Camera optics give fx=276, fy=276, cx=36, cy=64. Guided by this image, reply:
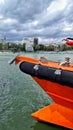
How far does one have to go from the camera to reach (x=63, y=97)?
834 cm

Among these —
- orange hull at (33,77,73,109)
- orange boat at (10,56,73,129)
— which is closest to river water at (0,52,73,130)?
orange boat at (10,56,73,129)

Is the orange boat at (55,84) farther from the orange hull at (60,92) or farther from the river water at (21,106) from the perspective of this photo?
the river water at (21,106)

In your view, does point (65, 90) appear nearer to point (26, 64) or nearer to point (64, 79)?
point (64, 79)

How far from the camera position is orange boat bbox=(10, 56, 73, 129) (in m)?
7.65

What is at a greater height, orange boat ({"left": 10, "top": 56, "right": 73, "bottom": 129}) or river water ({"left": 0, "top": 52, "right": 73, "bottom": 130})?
orange boat ({"left": 10, "top": 56, "right": 73, "bottom": 129})

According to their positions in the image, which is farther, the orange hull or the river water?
the river water

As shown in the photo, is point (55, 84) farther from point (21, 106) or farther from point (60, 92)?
point (21, 106)

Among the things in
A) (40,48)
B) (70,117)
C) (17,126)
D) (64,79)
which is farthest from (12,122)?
(40,48)

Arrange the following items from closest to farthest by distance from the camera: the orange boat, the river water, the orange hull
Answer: the orange boat < the orange hull < the river water

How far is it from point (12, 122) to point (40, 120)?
90cm

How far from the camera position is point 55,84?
26.9 feet

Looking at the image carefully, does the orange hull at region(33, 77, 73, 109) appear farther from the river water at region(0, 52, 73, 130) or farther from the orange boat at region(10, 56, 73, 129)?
the river water at region(0, 52, 73, 130)

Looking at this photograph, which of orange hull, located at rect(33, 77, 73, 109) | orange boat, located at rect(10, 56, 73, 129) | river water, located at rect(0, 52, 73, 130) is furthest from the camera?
river water, located at rect(0, 52, 73, 130)

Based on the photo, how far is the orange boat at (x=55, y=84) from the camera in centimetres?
765
